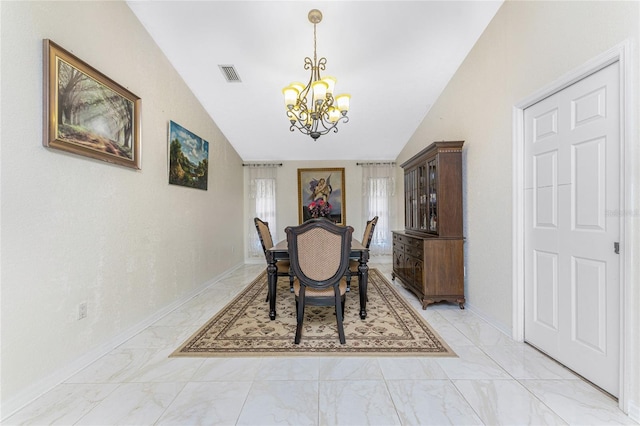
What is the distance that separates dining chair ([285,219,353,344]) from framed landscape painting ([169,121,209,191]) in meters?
1.92

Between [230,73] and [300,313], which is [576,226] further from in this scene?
[230,73]

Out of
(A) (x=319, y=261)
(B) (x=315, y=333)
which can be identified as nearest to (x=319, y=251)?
(A) (x=319, y=261)

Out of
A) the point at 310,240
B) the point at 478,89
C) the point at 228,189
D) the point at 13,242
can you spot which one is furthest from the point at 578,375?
the point at 228,189

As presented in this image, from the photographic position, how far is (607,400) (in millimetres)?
1478

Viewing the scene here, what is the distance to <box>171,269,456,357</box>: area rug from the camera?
204 cm

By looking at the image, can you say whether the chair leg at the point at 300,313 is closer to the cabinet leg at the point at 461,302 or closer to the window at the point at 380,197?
the cabinet leg at the point at 461,302

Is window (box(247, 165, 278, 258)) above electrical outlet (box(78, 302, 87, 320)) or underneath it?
above

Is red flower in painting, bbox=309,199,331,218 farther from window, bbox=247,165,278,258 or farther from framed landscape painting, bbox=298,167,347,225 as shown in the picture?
window, bbox=247,165,278,258

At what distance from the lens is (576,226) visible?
1.74 metres

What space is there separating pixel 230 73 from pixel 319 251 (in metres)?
2.68

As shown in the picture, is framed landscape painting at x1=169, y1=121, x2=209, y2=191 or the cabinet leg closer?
the cabinet leg

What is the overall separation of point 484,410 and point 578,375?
0.87 metres

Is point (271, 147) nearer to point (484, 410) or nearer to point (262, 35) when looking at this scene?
point (262, 35)

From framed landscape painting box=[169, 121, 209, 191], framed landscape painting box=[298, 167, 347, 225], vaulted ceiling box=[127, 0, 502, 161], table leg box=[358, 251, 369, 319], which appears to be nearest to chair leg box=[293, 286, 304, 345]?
table leg box=[358, 251, 369, 319]
